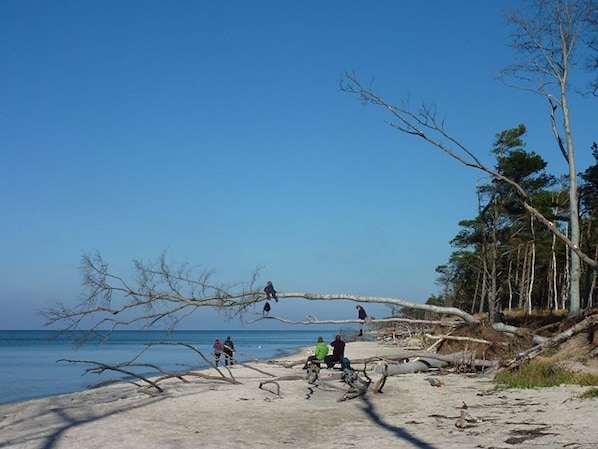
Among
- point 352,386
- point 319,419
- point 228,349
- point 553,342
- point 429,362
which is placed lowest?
point 319,419

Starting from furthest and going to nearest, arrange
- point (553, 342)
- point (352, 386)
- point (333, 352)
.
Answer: point (333, 352) < point (553, 342) < point (352, 386)

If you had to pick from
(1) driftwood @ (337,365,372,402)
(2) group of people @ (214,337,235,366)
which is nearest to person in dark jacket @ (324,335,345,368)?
(2) group of people @ (214,337,235,366)

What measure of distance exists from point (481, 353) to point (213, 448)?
10392 millimetres

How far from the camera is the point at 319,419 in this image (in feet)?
36.3

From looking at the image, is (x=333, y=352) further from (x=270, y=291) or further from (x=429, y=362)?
(x=270, y=291)

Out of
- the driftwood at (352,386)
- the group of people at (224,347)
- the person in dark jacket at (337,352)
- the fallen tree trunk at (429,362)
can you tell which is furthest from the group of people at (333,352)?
the driftwood at (352,386)

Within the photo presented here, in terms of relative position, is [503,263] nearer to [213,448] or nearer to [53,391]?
[53,391]

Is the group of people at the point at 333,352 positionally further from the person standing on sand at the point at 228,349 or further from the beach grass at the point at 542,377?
the beach grass at the point at 542,377

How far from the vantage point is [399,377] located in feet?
55.8

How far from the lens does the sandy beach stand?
8.75 m

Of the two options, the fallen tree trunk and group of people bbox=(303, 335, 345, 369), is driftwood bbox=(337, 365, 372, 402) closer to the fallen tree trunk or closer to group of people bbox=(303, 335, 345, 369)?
the fallen tree trunk

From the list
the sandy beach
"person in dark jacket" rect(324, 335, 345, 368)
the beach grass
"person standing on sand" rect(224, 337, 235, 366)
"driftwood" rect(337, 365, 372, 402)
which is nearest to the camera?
the sandy beach

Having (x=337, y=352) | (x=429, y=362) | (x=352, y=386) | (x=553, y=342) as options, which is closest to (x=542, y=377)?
(x=553, y=342)

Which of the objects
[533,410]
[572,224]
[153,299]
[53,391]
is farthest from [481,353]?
[53,391]
